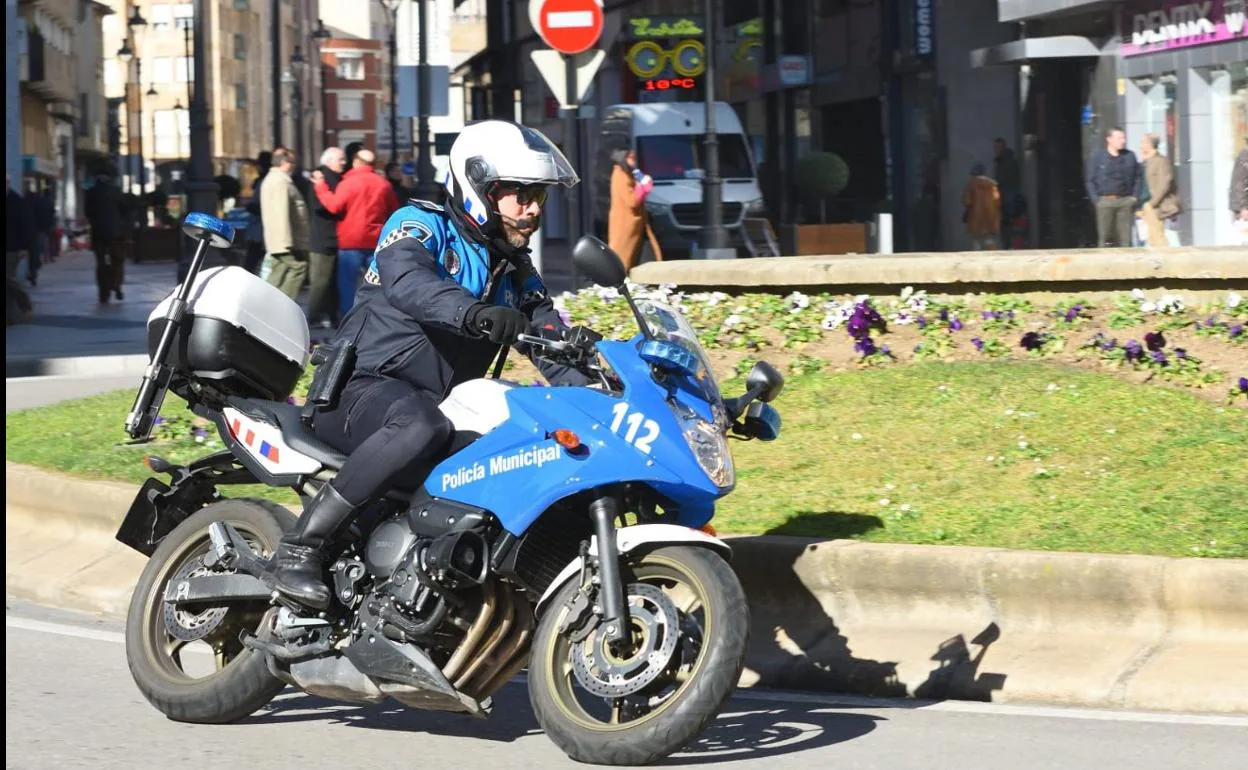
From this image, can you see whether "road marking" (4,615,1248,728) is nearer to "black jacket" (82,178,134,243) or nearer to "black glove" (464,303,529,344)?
"black glove" (464,303,529,344)

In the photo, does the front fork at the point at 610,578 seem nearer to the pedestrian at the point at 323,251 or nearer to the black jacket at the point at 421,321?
the black jacket at the point at 421,321

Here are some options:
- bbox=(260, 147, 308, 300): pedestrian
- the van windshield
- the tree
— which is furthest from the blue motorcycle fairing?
the van windshield

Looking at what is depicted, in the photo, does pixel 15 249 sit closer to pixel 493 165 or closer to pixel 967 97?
pixel 967 97

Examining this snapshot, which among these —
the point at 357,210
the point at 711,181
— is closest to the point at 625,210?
the point at 357,210

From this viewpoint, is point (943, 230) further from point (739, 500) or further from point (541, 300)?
point (541, 300)

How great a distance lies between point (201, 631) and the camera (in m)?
6.45

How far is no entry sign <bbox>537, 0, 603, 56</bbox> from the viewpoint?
14.6 metres

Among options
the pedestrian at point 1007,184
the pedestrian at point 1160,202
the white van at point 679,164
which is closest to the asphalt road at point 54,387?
the pedestrian at point 1160,202

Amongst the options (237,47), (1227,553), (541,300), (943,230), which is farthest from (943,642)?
(237,47)

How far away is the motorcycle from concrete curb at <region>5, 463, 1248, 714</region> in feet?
3.59

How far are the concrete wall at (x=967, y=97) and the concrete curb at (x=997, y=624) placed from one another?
2439cm

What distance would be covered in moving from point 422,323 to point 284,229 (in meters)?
12.9

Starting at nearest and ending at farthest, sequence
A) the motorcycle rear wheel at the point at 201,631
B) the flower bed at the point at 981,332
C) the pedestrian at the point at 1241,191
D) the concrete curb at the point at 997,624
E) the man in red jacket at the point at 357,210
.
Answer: the motorcycle rear wheel at the point at 201,631
the concrete curb at the point at 997,624
the flower bed at the point at 981,332
the man in red jacket at the point at 357,210
the pedestrian at the point at 1241,191

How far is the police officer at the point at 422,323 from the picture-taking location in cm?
590
